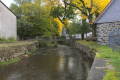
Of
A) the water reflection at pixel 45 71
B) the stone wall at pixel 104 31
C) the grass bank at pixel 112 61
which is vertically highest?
the stone wall at pixel 104 31

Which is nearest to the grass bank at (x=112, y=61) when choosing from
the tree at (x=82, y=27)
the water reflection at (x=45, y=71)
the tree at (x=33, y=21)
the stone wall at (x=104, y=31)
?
the water reflection at (x=45, y=71)

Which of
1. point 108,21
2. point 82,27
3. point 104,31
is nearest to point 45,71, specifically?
point 104,31

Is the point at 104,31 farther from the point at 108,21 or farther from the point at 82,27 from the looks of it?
the point at 82,27

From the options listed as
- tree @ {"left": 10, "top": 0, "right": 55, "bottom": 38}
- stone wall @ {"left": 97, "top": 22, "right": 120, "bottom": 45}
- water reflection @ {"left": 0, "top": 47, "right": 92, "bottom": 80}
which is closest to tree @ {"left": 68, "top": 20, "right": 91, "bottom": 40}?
tree @ {"left": 10, "top": 0, "right": 55, "bottom": 38}

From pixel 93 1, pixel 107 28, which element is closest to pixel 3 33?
pixel 107 28

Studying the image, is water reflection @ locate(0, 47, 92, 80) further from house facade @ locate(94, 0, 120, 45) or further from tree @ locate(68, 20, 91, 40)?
tree @ locate(68, 20, 91, 40)

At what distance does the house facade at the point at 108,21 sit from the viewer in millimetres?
12290

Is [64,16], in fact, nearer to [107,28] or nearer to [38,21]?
[38,21]

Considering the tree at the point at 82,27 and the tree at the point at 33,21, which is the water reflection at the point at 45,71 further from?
the tree at the point at 33,21

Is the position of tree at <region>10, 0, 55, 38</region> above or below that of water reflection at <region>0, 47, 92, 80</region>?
above

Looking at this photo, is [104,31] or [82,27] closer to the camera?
[104,31]

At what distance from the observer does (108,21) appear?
41.9 ft

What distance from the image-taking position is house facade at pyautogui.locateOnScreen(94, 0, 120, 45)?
12.3 m

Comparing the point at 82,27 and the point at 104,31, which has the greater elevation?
the point at 82,27
